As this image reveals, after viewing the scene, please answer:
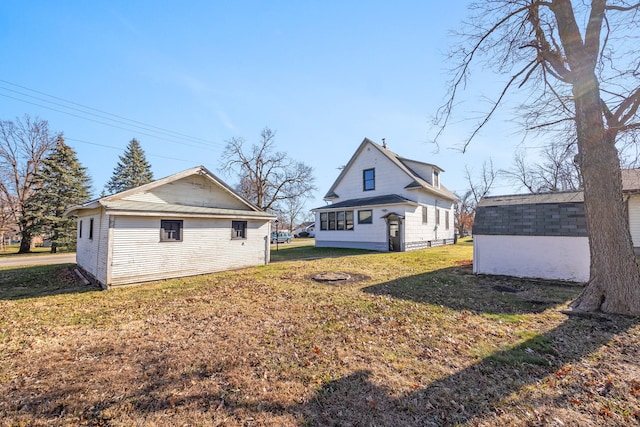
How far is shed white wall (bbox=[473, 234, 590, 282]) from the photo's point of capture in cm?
892

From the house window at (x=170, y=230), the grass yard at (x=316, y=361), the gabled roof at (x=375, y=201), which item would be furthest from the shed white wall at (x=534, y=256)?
the house window at (x=170, y=230)

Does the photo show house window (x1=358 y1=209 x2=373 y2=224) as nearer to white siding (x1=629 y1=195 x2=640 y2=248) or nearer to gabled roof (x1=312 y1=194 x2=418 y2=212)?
gabled roof (x1=312 y1=194 x2=418 y2=212)

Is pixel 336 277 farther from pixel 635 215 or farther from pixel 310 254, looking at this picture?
pixel 635 215

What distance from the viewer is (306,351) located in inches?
174

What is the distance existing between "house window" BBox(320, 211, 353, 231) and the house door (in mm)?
3245

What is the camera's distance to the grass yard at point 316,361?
2998 mm

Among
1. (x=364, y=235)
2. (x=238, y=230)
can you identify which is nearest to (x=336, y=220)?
(x=364, y=235)

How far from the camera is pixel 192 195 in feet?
38.6

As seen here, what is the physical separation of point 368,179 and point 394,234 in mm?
5504

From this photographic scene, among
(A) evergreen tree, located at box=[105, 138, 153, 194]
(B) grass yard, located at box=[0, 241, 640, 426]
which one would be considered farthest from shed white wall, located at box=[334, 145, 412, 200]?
(A) evergreen tree, located at box=[105, 138, 153, 194]

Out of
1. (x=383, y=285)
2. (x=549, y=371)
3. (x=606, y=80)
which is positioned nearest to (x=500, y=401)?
(x=549, y=371)

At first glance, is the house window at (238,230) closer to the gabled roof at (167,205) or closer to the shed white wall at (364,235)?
the gabled roof at (167,205)

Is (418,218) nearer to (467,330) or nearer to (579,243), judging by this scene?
(579,243)

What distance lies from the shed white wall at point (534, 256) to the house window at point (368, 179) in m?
11.9
